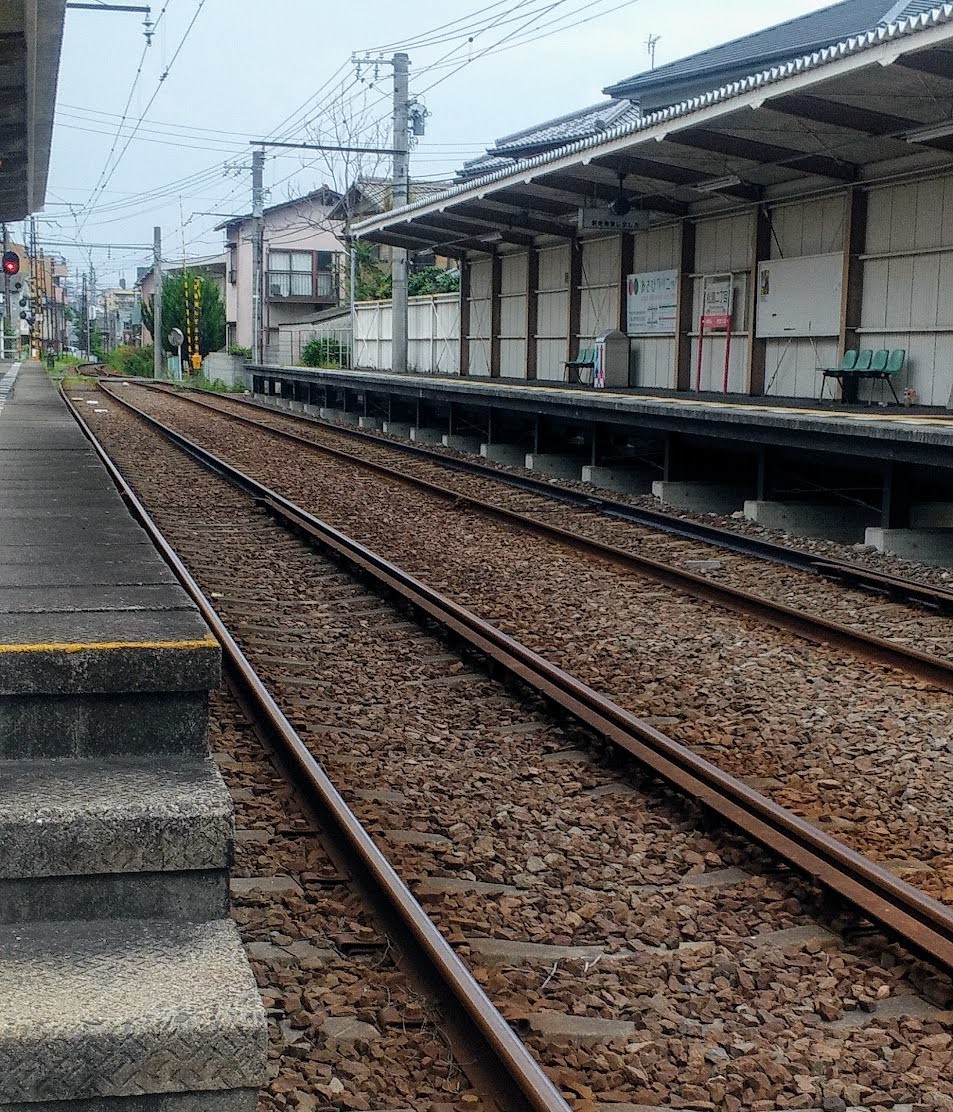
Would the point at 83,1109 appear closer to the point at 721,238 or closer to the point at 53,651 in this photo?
the point at 53,651

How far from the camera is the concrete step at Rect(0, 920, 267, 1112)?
247 centimetres

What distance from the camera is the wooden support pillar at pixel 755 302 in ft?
63.1

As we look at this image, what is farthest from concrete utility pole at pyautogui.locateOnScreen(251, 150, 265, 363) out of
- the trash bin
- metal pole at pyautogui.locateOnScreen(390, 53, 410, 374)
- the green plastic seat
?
the green plastic seat

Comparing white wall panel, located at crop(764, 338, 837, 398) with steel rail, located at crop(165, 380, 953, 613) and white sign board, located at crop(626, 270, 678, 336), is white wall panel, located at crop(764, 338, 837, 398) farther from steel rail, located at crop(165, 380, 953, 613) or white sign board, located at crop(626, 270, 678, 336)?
steel rail, located at crop(165, 380, 953, 613)

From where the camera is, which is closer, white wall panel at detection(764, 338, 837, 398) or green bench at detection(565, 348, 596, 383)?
white wall panel at detection(764, 338, 837, 398)

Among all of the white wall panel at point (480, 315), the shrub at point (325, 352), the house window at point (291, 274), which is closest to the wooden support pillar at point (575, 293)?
the white wall panel at point (480, 315)

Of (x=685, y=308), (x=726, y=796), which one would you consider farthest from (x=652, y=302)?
(x=726, y=796)

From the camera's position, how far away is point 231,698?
6680mm

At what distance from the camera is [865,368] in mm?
16531

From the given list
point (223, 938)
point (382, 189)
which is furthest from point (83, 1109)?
point (382, 189)

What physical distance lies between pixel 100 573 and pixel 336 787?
4.40ft

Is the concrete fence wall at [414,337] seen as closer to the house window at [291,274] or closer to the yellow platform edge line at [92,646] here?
the house window at [291,274]

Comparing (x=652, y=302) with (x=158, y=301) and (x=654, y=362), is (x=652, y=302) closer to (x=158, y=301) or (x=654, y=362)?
(x=654, y=362)

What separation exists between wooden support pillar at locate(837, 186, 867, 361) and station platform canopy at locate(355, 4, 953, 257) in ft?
0.93
